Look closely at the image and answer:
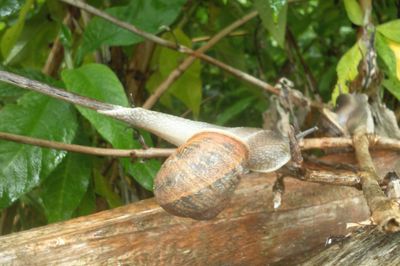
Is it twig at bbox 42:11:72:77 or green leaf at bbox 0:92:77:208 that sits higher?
twig at bbox 42:11:72:77

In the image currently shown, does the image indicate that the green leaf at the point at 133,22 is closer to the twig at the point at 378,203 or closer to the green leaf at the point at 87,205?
the green leaf at the point at 87,205

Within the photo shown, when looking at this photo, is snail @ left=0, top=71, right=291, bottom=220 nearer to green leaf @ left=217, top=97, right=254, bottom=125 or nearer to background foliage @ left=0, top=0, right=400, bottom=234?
background foliage @ left=0, top=0, right=400, bottom=234

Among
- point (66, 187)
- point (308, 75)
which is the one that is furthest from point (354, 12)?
point (66, 187)

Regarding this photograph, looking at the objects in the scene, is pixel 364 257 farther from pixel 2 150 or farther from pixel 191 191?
pixel 2 150

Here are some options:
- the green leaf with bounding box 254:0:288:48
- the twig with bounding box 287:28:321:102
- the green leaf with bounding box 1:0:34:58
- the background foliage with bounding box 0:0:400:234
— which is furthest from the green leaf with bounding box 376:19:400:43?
the green leaf with bounding box 1:0:34:58

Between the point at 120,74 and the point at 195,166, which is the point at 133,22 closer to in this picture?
the point at 120,74

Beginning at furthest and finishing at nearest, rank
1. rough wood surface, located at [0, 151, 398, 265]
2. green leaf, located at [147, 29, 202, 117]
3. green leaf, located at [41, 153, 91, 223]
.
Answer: green leaf, located at [147, 29, 202, 117]
green leaf, located at [41, 153, 91, 223]
rough wood surface, located at [0, 151, 398, 265]

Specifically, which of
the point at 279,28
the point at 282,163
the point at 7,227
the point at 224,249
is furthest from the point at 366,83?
the point at 7,227
